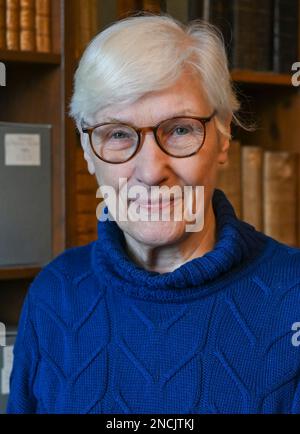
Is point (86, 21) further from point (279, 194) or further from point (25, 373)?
point (25, 373)

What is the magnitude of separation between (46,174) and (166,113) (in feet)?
2.13

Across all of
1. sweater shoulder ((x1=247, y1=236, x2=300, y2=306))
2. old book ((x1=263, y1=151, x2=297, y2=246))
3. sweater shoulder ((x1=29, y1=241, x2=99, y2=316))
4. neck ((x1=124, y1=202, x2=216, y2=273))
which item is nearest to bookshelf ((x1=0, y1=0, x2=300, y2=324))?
old book ((x1=263, y1=151, x2=297, y2=246))

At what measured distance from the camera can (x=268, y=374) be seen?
3.46ft

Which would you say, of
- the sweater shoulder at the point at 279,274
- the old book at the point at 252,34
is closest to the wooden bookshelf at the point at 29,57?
the old book at the point at 252,34

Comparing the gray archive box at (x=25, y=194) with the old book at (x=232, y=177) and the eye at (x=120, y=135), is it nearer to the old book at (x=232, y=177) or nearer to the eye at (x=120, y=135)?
the old book at (x=232, y=177)

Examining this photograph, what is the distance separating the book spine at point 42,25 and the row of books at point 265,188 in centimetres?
52

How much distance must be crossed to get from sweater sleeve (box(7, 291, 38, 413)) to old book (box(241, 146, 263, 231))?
2.74 ft

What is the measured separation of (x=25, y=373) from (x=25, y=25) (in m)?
0.78

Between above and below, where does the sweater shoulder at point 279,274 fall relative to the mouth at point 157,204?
below

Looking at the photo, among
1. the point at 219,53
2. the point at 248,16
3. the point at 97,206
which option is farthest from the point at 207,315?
the point at 248,16

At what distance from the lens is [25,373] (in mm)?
1176

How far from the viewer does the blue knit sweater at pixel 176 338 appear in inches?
41.6

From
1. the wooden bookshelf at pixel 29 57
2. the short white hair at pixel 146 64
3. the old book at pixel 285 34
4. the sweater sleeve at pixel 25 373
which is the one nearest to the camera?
the short white hair at pixel 146 64

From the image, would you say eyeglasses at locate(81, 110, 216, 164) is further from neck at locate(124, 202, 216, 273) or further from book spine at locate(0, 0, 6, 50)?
book spine at locate(0, 0, 6, 50)
